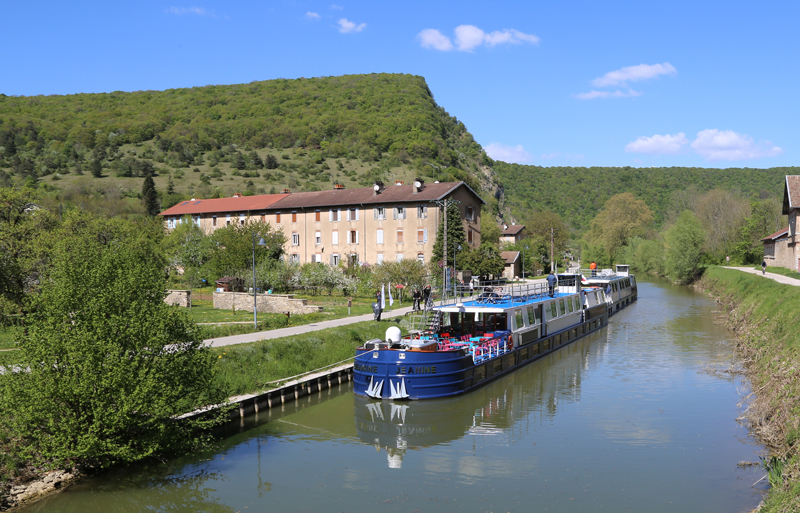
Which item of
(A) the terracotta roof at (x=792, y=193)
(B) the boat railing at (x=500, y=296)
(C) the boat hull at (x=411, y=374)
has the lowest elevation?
(C) the boat hull at (x=411, y=374)

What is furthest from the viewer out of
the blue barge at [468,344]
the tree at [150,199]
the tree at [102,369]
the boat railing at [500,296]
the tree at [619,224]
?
the tree at [619,224]

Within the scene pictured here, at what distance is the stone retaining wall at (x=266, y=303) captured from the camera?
1581 inches

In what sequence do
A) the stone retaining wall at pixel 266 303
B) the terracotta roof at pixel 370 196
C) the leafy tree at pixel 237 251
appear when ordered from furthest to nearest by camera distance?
the terracotta roof at pixel 370 196, the leafy tree at pixel 237 251, the stone retaining wall at pixel 266 303

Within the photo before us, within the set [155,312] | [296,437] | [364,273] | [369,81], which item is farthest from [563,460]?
[369,81]

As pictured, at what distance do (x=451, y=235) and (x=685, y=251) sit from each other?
35363 millimetres

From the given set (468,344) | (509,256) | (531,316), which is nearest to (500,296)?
(531,316)

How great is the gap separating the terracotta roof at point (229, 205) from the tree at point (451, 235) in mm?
23164

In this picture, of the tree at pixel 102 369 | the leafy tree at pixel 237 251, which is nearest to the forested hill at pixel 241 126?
the leafy tree at pixel 237 251

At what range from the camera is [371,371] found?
891 inches

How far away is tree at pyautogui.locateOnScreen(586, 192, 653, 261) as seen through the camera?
11000cm

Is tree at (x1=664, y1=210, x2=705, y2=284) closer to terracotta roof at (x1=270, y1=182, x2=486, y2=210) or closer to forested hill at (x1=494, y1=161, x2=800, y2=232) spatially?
terracotta roof at (x1=270, y1=182, x2=486, y2=210)

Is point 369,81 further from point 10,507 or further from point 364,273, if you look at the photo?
point 10,507

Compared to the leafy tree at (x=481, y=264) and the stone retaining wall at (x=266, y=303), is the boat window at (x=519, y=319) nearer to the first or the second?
the stone retaining wall at (x=266, y=303)

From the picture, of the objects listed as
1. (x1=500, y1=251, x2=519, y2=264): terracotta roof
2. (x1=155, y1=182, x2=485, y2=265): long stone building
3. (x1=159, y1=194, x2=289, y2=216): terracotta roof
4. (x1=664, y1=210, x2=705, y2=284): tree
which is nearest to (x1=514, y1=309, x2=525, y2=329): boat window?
(x1=155, y1=182, x2=485, y2=265): long stone building
